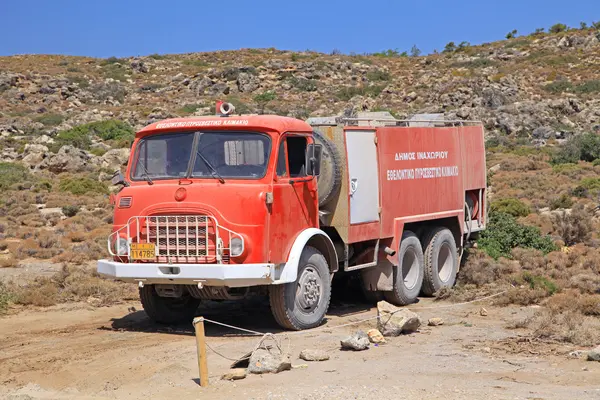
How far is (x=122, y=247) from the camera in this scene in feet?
35.1

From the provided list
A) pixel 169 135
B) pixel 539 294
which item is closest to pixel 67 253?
pixel 169 135

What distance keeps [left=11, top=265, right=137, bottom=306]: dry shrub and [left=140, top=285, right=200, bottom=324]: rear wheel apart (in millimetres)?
2107

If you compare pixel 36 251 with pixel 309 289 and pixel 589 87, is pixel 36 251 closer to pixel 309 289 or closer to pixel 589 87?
pixel 309 289

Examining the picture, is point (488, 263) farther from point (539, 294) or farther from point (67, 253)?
point (67, 253)

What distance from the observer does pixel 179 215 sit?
33.8 feet

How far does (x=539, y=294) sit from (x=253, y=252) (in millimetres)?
5231

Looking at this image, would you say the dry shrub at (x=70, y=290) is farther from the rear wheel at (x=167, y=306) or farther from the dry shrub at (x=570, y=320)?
the dry shrub at (x=570, y=320)

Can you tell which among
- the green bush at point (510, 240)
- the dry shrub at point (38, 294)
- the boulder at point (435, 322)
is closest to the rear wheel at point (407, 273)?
the boulder at point (435, 322)

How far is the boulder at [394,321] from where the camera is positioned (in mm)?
10531

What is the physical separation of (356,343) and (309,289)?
172 cm

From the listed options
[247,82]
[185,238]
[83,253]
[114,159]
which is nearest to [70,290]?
[83,253]

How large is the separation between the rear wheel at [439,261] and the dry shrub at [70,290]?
4986 mm

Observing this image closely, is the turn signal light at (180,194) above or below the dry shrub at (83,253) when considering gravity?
above

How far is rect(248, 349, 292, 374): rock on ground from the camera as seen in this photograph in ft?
27.5
